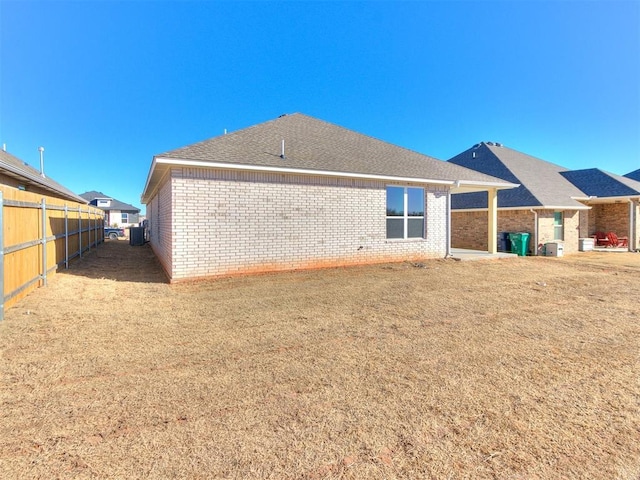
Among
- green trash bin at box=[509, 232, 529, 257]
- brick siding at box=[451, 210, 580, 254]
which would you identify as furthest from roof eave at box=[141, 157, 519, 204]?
brick siding at box=[451, 210, 580, 254]

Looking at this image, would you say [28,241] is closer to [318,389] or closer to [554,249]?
[318,389]

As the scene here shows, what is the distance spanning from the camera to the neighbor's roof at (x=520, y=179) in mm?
16469

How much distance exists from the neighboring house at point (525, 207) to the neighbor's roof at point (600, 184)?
29.5 inches

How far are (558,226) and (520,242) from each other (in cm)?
308

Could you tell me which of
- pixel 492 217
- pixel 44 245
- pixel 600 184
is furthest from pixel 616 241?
pixel 44 245

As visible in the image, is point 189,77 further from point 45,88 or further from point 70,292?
point 70,292

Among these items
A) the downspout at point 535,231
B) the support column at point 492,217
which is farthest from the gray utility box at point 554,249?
the support column at point 492,217

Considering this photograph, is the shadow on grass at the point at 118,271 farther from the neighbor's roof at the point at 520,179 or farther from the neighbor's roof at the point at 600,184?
the neighbor's roof at the point at 600,184

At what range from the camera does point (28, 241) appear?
6.38 metres

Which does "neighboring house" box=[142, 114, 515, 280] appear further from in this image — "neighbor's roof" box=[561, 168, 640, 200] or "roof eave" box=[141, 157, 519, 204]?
"neighbor's roof" box=[561, 168, 640, 200]

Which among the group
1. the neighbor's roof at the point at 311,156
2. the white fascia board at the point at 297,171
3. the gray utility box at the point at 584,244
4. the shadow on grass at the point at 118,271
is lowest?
the shadow on grass at the point at 118,271

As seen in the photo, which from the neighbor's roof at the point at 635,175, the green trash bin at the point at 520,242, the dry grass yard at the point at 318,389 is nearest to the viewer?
the dry grass yard at the point at 318,389

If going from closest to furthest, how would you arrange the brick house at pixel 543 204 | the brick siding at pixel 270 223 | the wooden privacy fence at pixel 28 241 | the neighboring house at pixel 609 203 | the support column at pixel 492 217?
the wooden privacy fence at pixel 28 241 → the brick siding at pixel 270 223 → the support column at pixel 492 217 → the brick house at pixel 543 204 → the neighboring house at pixel 609 203

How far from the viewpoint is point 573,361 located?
3.72 meters
